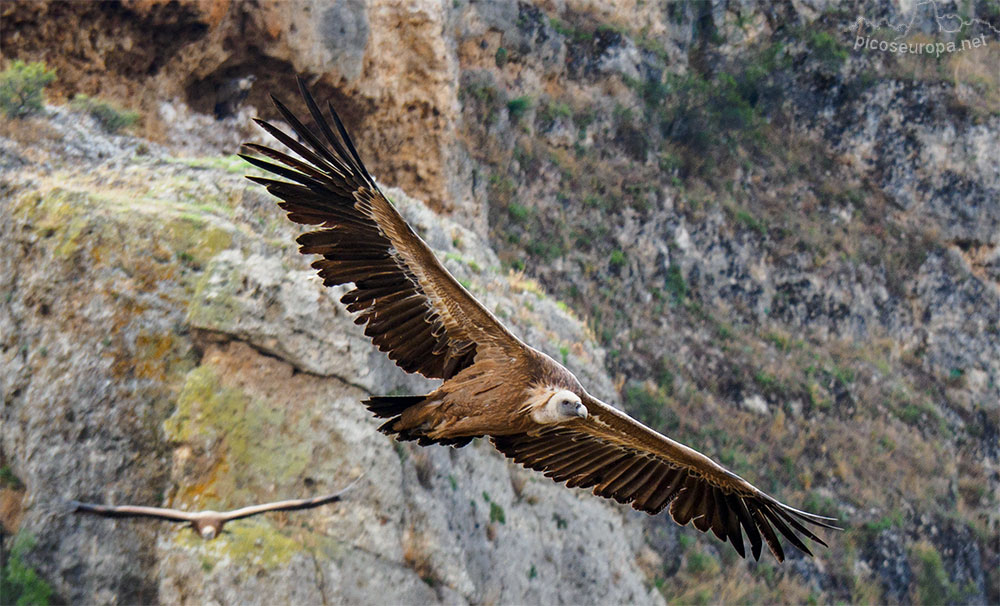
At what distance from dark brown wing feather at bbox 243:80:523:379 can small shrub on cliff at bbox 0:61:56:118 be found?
27.2 feet

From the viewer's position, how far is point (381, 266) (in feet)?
23.1

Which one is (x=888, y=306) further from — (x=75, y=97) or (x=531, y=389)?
(x=531, y=389)

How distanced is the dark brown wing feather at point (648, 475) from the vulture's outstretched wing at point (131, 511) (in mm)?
3164

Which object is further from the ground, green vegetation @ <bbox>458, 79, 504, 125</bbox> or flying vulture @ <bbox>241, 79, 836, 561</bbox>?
flying vulture @ <bbox>241, 79, 836, 561</bbox>

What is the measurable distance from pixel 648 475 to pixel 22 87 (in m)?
10.7

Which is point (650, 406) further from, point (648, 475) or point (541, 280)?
point (648, 475)

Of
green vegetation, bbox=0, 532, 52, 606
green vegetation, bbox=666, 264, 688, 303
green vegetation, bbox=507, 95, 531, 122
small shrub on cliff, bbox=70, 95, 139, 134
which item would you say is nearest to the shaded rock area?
green vegetation, bbox=0, 532, 52, 606

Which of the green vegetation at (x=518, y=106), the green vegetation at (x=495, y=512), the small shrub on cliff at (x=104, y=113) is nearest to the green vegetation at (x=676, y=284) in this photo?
the green vegetation at (x=518, y=106)

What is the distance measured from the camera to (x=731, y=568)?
18.5 meters

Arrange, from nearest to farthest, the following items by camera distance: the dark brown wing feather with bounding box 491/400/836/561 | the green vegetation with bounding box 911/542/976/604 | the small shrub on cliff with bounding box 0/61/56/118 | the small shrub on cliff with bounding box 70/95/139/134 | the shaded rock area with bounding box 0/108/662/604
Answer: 1. the dark brown wing feather with bounding box 491/400/836/561
2. the shaded rock area with bounding box 0/108/662/604
3. the small shrub on cliff with bounding box 0/61/56/118
4. the small shrub on cliff with bounding box 70/95/139/134
5. the green vegetation with bounding box 911/542/976/604

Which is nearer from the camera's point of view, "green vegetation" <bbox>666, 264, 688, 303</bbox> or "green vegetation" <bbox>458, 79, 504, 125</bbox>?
"green vegetation" <bbox>458, 79, 504, 125</bbox>

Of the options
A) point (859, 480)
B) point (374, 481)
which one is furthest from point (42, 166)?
point (859, 480)

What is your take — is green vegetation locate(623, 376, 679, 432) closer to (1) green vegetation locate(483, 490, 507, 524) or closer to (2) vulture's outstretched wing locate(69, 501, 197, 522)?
(1) green vegetation locate(483, 490, 507, 524)

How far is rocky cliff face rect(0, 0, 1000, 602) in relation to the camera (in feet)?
32.6
